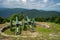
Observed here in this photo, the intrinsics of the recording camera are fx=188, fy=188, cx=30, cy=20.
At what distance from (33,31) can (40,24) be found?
20.1 feet

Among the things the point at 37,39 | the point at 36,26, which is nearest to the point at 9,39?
the point at 37,39

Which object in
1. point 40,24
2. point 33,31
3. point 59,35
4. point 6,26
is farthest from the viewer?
point 40,24

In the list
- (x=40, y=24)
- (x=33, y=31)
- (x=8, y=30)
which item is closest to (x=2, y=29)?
(x=8, y=30)

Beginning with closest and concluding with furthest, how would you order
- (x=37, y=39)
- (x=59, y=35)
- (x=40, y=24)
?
(x=37, y=39)
(x=59, y=35)
(x=40, y=24)

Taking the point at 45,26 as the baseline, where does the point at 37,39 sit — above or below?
above

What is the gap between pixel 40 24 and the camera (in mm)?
42188

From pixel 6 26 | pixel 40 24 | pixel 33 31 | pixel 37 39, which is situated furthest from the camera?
pixel 40 24

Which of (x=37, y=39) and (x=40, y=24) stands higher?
(x=37, y=39)

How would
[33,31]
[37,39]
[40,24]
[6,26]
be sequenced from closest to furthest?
[37,39] → [33,31] → [6,26] → [40,24]

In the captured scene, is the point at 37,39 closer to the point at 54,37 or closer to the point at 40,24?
the point at 54,37

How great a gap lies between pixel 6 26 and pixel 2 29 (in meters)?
2.57

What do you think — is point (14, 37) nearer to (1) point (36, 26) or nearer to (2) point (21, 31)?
(2) point (21, 31)

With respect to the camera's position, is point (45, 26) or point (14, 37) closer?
point (14, 37)

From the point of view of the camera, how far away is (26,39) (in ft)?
100.0
